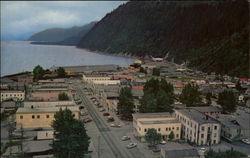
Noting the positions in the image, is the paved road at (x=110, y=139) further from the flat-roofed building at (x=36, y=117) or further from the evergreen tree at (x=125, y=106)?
the flat-roofed building at (x=36, y=117)

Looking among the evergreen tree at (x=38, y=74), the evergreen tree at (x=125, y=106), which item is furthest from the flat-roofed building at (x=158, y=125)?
the evergreen tree at (x=38, y=74)

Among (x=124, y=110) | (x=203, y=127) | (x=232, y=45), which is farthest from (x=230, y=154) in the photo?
(x=232, y=45)

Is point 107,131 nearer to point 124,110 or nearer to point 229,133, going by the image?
point 124,110

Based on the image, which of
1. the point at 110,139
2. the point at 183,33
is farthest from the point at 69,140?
the point at 183,33

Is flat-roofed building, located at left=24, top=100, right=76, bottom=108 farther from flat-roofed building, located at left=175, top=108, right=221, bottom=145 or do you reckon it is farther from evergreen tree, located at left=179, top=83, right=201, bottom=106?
evergreen tree, located at left=179, top=83, right=201, bottom=106

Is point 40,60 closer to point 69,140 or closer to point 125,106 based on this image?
point 125,106

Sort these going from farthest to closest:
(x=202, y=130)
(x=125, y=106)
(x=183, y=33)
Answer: (x=183, y=33), (x=125, y=106), (x=202, y=130)

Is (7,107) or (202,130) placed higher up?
(7,107)

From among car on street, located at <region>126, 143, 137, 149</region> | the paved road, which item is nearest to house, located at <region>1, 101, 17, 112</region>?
the paved road
